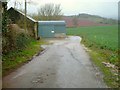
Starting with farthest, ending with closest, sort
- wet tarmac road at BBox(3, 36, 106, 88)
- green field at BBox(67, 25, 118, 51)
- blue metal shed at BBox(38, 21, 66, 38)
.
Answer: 1. blue metal shed at BBox(38, 21, 66, 38)
2. green field at BBox(67, 25, 118, 51)
3. wet tarmac road at BBox(3, 36, 106, 88)

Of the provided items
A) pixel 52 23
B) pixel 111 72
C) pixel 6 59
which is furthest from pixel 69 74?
pixel 52 23

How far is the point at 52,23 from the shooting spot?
5209cm

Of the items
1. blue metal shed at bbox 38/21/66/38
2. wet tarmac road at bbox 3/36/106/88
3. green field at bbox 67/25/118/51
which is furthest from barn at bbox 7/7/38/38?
wet tarmac road at bbox 3/36/106/88

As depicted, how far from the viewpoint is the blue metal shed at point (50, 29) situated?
1999 inches

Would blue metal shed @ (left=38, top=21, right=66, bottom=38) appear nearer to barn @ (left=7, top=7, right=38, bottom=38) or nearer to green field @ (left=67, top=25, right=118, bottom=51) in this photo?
green field @ (left=67, top=25, right=118, bottom=51)

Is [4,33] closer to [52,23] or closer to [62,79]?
[62,79]

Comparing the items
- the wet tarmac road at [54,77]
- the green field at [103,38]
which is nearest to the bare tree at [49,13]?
the green field at [103,38]

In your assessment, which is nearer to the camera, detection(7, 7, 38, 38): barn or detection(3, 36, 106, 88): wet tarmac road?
detection(3, 36, 106, 88): wet tarmac road

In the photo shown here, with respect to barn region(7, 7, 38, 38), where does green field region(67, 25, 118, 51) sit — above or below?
below

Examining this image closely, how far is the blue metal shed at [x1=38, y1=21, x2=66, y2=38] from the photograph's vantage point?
5078 cm

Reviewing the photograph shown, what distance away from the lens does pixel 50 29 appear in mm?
51281

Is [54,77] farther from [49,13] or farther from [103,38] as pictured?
[49,13]

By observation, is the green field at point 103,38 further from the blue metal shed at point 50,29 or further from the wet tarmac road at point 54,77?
the wet tarmac road at point 54,77

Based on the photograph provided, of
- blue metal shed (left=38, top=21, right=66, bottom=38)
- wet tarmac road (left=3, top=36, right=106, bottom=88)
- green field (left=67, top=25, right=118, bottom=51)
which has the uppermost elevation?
blue metal shed (left=38, top=21, right=66, bottom=38)
